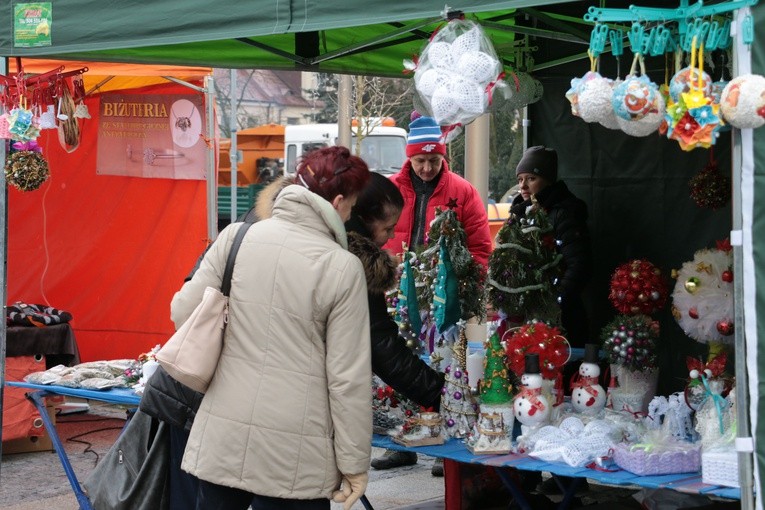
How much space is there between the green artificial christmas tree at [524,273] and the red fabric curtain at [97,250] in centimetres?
356

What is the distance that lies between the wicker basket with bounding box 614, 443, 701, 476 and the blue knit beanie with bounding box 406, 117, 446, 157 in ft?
7.15

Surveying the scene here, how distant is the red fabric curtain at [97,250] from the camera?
24.1 ft

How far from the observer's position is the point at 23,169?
17.1ft

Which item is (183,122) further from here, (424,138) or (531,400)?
(531,400)

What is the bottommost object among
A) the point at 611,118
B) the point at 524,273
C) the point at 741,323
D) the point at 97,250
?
the point at 741,323

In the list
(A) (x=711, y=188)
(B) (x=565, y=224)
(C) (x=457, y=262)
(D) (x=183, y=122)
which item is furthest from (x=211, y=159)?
(A) (x=711, y=188)

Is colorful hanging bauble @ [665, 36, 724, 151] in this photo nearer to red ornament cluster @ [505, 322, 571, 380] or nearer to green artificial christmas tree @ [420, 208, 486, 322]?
red ornament cluster @ [505, 322, 571, 380]

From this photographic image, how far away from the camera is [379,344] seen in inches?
136

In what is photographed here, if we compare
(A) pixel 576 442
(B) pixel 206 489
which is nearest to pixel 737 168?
(A) pixel 576 442

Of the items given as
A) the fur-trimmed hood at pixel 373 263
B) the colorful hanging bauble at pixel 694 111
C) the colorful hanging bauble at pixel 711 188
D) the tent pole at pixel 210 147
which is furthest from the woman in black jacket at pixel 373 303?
the tent pole at pixel 210 147

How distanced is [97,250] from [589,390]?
16.3 ft

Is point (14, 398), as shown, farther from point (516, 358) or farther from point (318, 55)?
point (516, 358)

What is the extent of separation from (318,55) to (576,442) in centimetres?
273

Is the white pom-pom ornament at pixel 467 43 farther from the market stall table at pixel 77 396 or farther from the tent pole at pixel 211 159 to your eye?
the tent pole at pixel 211 159
